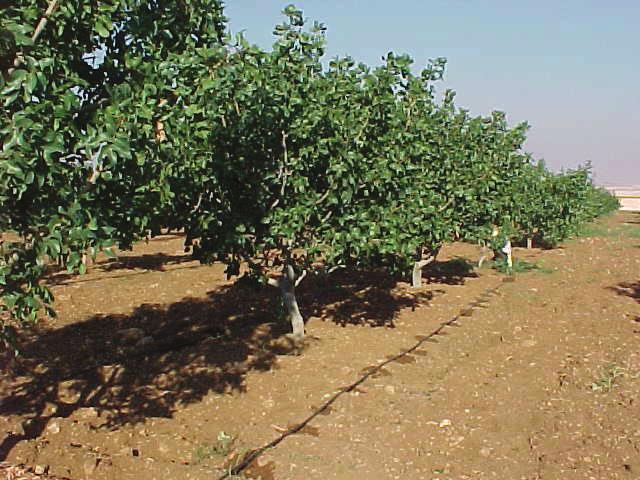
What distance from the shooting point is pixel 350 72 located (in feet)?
27.4

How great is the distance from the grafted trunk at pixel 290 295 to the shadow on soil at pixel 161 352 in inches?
11.9

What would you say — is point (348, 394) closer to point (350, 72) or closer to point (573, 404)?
point (573, 404)

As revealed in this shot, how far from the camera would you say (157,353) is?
31.1 feet

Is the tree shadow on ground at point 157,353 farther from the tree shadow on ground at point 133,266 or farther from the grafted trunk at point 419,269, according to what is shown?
the tree shadow on ground at point 133,266

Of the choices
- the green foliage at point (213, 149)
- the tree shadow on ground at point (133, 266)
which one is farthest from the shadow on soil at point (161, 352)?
the tree shadow on ground at point (133, 266)

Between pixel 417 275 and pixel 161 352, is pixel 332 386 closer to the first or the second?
pixel 161 352

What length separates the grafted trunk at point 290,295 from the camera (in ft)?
30.6

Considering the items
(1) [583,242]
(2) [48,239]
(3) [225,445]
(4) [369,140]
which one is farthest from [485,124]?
(1) [583,242]

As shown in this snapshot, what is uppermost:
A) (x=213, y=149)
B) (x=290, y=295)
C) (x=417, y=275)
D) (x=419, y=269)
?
(x=213, y=149)

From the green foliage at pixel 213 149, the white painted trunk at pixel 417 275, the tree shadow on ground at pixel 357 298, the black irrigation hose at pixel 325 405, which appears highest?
the green foliage at pixel 213 149

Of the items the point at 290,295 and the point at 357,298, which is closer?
the point at 290,295

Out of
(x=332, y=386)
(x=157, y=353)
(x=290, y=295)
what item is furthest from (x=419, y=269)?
(x=157, y=353)

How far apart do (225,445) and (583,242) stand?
22.2 meters

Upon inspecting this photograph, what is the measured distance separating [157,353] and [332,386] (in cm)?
306
